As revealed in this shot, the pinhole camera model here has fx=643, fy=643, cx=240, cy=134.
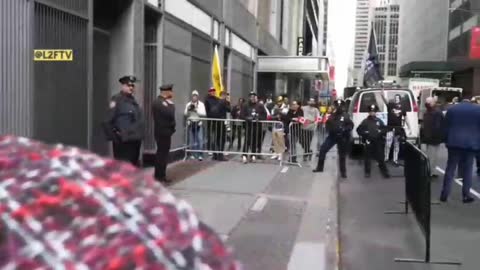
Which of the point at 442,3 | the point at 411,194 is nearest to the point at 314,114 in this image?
the point at 411,194

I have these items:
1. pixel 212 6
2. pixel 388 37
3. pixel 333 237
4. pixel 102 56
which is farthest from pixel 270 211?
pixel 388 37

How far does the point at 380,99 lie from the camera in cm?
1770

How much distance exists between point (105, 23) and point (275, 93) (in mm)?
28029

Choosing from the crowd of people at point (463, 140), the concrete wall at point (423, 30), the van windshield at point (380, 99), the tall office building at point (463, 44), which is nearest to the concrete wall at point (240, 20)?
the van windshield at point (380, 99)

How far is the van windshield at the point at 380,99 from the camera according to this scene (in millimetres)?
17422

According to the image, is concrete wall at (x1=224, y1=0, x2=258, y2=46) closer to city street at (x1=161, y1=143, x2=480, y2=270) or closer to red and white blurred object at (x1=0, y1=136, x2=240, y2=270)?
city street at (x1=161, y1=143, x2=480, y2=270)

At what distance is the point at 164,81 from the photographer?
13594 millimetres

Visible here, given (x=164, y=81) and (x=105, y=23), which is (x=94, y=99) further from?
(x=164, y=81)

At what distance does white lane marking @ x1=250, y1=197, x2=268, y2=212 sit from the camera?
8.57 meters

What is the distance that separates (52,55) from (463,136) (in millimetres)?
6003

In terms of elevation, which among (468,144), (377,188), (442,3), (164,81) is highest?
(442,3)

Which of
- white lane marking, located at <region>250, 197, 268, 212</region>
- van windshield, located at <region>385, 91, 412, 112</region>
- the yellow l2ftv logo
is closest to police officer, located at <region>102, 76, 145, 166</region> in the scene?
the yellow l2ftv logo

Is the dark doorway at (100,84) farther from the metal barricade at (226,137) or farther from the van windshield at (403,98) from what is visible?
the van windshield at (403,98)

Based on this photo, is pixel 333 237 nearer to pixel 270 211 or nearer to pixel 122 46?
pixel 270 211
